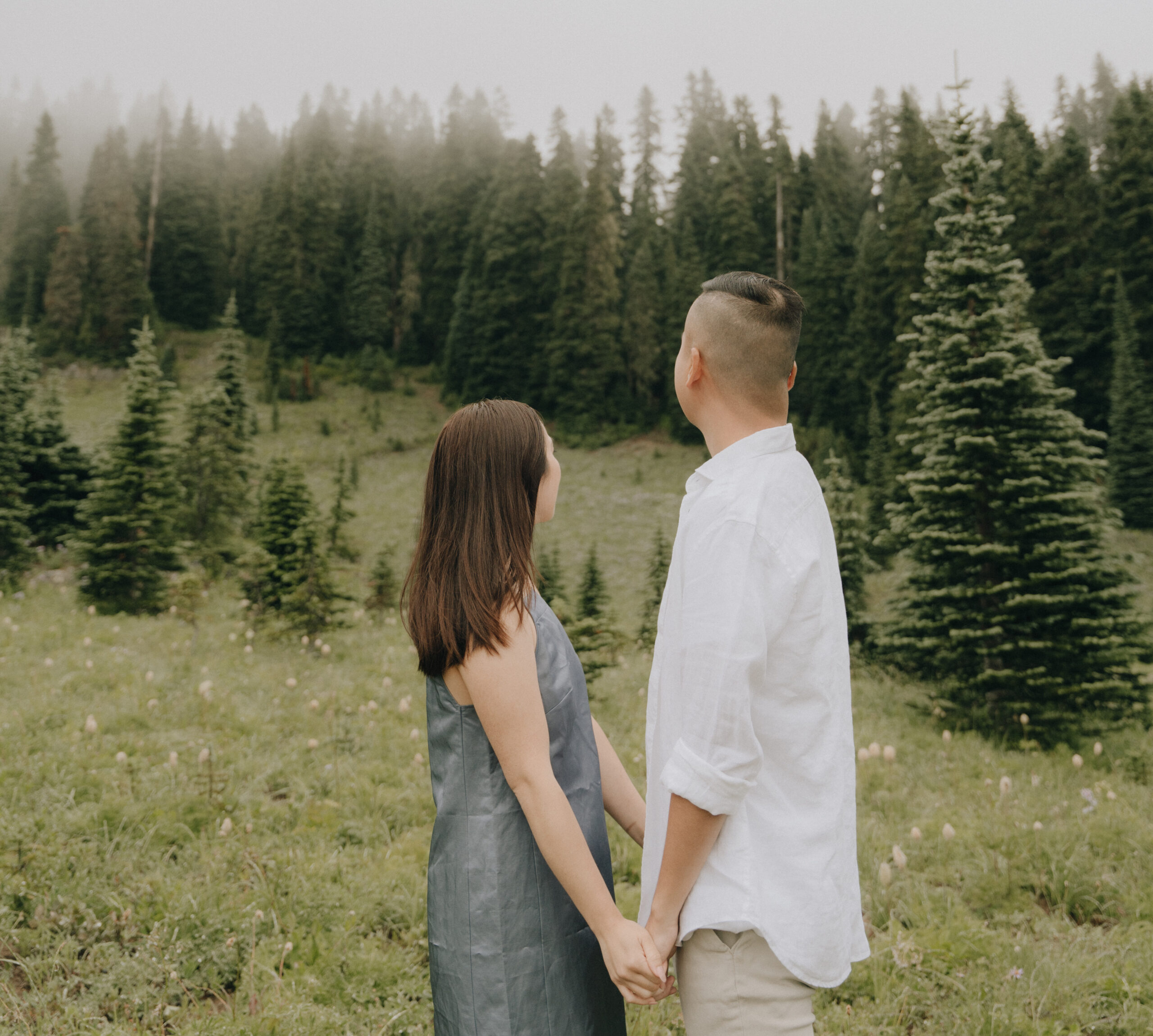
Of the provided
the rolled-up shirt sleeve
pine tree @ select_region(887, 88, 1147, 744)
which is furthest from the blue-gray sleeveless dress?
pine tree @ select_region(887, 88, 1147, 744)

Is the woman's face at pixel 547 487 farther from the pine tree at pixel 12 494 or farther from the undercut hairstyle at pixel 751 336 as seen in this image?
the pine tree at pixel 12 494

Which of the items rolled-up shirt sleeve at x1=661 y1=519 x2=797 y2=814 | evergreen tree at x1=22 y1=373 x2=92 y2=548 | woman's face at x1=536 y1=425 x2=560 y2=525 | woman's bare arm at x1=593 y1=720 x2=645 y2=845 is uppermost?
evergreen tree at x1=22 y1=373 x2=92 y2=548

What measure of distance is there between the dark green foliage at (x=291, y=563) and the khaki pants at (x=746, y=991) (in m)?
9.71

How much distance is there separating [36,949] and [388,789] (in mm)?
2358

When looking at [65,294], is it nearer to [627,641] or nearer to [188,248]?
[188,248]

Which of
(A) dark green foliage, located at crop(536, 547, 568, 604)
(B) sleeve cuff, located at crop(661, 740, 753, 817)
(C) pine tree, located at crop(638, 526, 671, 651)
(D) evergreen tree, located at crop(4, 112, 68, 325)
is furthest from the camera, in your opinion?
(D) evergreen tree, located at crop(4, 112, 68, 325)

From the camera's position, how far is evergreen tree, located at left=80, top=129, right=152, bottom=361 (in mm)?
46938

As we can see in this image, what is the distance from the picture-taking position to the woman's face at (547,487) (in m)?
2.07

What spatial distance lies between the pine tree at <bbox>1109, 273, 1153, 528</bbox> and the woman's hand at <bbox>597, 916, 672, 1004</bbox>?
110 ft

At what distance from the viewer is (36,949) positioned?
3.25 m

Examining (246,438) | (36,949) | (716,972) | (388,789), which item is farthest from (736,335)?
(246,438)

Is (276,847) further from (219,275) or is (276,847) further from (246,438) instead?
(219,275)

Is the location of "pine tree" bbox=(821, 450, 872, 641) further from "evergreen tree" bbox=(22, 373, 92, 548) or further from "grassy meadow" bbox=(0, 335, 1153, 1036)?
"evergreen tree" bbox=(22, 373, 92, 548)

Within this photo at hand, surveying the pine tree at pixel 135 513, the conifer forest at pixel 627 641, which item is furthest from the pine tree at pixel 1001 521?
the pine tree at pixel 135 513
